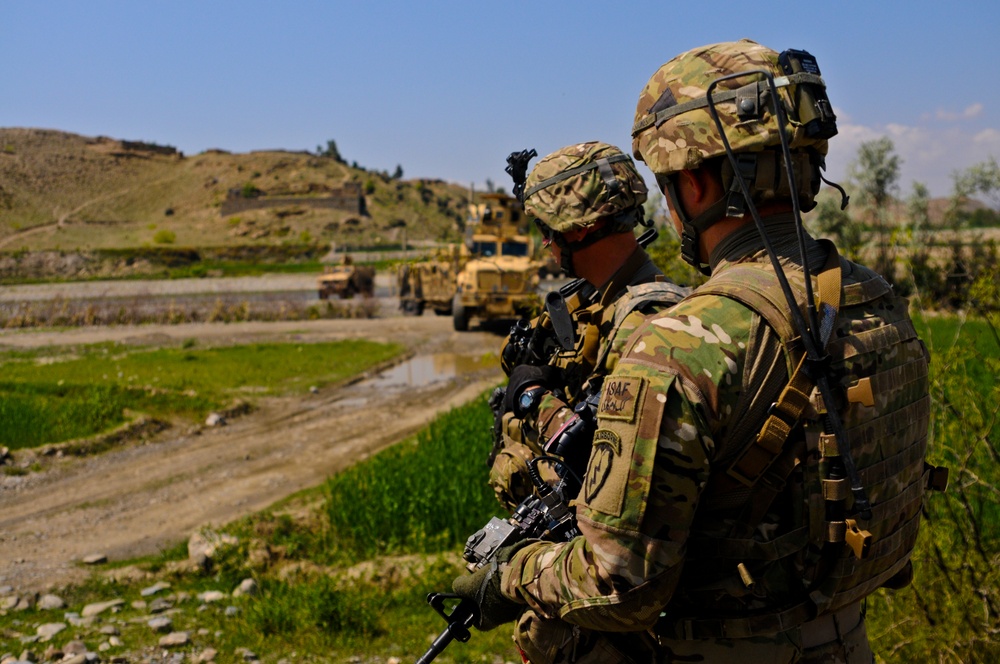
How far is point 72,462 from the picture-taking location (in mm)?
10836

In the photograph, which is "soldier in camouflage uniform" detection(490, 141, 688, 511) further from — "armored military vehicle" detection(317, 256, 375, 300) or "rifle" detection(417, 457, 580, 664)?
"armored military vehicle" detection(317, 256, 375, 300)

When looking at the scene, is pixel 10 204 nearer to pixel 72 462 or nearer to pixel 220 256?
pixel 220 256

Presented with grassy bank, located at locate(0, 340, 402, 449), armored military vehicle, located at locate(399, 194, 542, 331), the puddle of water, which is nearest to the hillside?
armored military vehicle, located at locate(399, 194, 542, 331)

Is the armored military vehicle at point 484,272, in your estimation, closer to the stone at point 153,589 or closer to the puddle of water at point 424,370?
the puddle of water at point 424,370

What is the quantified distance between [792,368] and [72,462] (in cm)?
1082

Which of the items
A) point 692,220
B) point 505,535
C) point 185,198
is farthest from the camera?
point 185,198

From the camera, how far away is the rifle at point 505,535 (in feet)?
7.27

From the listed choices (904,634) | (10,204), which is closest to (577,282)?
(904,634)

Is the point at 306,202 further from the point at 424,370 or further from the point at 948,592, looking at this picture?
the point at 948,592

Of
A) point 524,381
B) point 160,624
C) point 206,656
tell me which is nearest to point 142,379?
point 160,624

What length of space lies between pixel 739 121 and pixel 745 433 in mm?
649

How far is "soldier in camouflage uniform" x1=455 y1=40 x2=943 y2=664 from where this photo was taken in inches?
67.9

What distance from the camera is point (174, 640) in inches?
216

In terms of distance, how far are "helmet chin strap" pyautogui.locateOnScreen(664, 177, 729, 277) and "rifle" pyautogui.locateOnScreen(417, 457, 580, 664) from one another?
66cm
